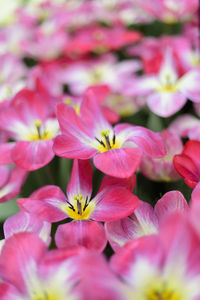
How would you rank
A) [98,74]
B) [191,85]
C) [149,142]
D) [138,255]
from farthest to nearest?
1. [98,74]
2. [191,85]
3. [149,142]
4. [138,255]

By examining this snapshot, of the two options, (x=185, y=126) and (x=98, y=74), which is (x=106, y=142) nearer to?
(x=185, y=126)

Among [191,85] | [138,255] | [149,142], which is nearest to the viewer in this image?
[138,255]

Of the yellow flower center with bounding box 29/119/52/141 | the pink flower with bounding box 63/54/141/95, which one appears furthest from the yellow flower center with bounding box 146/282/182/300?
the pink flower with bounding box 63/54/141/95

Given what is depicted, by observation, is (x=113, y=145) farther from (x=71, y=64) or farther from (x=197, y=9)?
(x=197, y=9)

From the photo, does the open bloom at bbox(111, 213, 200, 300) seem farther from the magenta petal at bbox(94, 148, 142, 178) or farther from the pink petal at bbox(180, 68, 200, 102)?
the pink petal at bbox(180, 68, 200, 102)

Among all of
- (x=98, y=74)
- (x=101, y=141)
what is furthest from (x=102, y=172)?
(x=98, y=74)

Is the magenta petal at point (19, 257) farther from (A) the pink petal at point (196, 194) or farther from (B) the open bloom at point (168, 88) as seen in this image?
(B) the open bloom at point (168, 88)
